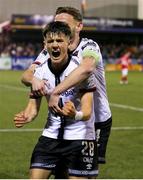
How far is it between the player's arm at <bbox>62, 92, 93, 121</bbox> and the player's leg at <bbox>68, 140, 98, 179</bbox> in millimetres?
300

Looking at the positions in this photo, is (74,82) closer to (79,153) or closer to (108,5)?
(79,153)

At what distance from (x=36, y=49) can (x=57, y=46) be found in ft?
168

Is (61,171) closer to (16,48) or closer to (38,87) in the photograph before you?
(38,87)

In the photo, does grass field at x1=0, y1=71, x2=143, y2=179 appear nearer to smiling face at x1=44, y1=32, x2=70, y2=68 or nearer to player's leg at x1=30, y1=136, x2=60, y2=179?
player's leg at x1=30, y1=136, x2=60, y2=179

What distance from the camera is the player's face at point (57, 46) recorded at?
4.96 meters

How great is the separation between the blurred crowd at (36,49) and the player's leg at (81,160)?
4681 cm

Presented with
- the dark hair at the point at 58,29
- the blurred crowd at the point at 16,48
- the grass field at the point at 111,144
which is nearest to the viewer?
the dark hair at the point at 58,29

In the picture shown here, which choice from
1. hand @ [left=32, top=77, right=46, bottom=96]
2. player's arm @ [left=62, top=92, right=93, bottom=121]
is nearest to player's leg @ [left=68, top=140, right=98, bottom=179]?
player's arm @ [left=62, top=92, right=93, bottom=121]

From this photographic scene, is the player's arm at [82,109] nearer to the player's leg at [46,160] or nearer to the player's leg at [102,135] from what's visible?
the player's leg at [46,160]

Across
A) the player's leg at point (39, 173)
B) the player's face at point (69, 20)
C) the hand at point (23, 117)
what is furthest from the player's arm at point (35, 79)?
the player's leg at point (39, 173)

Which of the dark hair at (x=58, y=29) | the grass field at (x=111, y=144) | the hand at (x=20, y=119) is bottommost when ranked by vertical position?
the grass field at (x=111, y=144)

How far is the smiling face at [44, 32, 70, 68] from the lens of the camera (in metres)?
4.96

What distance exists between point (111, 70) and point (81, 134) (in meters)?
47.8

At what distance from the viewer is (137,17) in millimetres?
63094
